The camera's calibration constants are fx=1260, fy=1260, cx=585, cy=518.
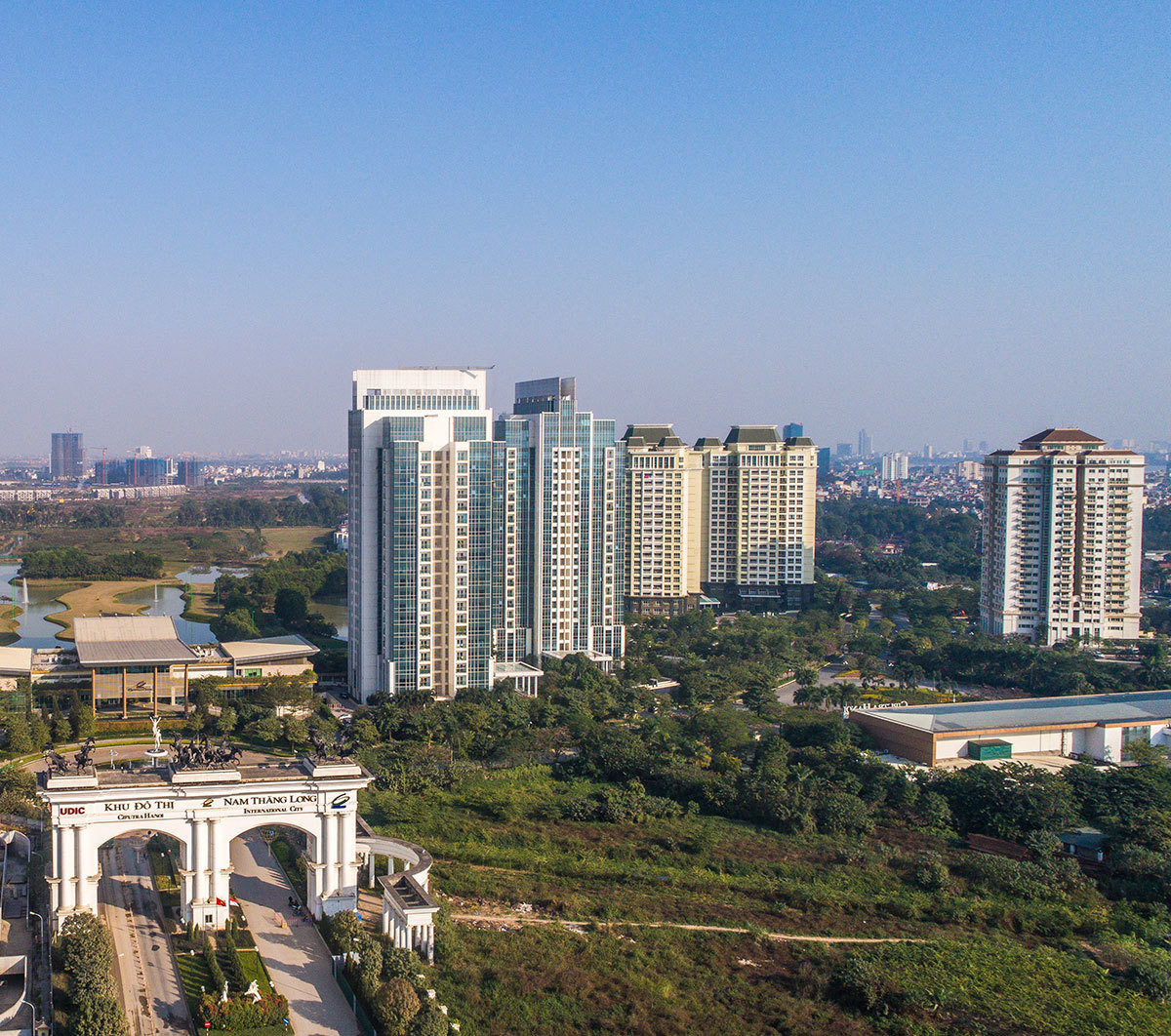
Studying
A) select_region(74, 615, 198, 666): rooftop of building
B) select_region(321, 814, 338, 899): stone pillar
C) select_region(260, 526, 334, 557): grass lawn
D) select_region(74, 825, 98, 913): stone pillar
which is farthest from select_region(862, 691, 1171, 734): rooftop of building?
select_region(260, 526, 334, 557): grass lawn

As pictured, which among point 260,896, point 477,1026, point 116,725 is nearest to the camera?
point 477,1026

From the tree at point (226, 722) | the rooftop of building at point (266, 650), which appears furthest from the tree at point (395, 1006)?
the rooftop of building at point (266, 650)

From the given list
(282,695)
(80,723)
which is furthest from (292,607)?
(80,723)

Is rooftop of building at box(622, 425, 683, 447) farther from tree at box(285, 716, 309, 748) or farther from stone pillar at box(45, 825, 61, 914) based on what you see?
stone pillar at box(45, 825, 61, 914)

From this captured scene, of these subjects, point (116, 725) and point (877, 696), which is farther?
point (877, 696)

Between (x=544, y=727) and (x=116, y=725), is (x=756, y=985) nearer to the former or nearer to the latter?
(x=544, y=727)

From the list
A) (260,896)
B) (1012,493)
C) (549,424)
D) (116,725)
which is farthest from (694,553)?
(260,896)

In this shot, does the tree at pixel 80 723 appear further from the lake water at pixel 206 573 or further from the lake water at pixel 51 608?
the lake water at pixel 206 573
